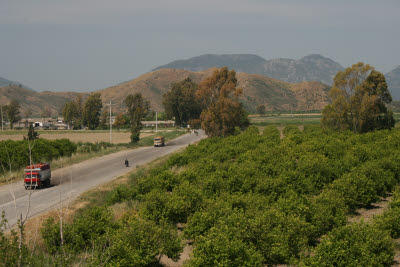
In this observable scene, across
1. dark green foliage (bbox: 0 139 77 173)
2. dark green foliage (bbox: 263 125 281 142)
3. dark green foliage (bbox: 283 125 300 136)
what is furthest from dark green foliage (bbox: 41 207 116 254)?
dark green foliage (bbox: 283 125 300 136)

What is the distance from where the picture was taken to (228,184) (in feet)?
63.9

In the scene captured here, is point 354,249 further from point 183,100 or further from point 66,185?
point 183,100

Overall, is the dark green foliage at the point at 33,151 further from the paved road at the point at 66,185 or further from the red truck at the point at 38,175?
the red truck at the point at 38,175

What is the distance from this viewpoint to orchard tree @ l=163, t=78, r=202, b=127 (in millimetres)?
101688

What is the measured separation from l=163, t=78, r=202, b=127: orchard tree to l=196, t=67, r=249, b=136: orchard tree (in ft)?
148

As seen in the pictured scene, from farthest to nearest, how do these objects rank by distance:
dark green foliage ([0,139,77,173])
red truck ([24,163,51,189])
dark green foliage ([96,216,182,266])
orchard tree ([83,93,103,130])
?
orchard tree ([83,93,103,130]), dark green foliage ([0,139,77,173]), red truck ([24,163,51,189]), dark green foliage ([96,216,182,266])

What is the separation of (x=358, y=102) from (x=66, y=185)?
39980mm

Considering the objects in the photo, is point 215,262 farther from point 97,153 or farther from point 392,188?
point 97,153

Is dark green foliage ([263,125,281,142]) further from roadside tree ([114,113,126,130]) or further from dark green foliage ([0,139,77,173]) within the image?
roadside tree ([114,113,126,130])

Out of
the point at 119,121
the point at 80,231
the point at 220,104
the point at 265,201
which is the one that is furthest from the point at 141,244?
the point at 119,121

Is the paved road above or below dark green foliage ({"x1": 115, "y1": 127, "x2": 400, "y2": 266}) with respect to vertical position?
below

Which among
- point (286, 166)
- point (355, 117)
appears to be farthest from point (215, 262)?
point (355, 117)

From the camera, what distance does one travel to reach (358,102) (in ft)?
171

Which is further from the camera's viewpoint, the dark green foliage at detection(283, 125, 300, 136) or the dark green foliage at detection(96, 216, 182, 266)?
the dark green foliage at detection(283, 125, 300, 136)
